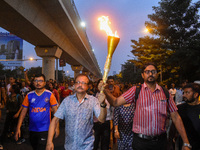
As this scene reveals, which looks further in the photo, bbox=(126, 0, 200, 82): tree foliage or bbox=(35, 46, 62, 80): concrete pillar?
bbox=(126, 0, 200, 82): tree foliage

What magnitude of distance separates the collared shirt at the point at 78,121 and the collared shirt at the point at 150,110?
693 mm

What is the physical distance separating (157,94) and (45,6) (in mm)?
10176

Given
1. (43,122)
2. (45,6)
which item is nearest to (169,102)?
(43,122)

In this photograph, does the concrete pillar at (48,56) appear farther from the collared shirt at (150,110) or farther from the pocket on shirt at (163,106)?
the pocket on shirt at (163,106)

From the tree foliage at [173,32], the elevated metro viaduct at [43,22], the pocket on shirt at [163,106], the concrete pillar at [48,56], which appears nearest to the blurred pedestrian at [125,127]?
the pocket on shirt at [163,106]

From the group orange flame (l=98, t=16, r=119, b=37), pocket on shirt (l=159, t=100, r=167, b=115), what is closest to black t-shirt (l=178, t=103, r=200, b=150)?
pocket on shirt (l=159, t=100, r=167, b=115)

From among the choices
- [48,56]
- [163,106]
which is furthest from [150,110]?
[48,56]

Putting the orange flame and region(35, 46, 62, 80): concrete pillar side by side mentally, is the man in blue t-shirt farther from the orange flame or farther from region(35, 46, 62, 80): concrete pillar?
region(35, 46, 62, 80): concrete pillar

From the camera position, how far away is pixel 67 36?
1802cm

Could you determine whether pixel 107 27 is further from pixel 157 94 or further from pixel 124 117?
pixel 124 117

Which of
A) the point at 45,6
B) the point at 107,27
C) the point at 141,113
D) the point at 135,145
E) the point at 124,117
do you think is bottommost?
the point at 135,145

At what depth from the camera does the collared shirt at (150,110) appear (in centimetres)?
303

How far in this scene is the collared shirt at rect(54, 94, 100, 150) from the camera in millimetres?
2899

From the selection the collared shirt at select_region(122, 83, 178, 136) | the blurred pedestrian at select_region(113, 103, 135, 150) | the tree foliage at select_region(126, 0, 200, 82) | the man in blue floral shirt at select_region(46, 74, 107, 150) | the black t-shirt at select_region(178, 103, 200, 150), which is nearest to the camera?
the man in blue floral shirt at select_region(46, 74, 107, 150)
